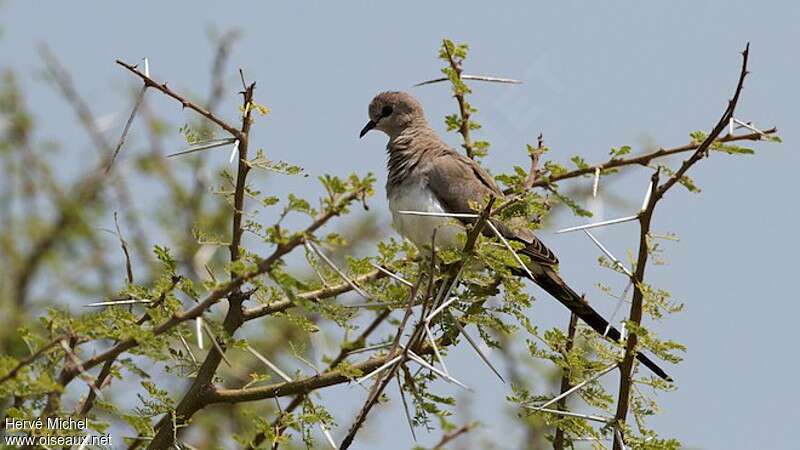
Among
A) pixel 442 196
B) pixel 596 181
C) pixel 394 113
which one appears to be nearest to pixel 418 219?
pixel 442 196

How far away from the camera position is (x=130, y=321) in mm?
3639

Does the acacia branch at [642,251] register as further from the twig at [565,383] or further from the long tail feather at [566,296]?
the long tail feather at [566,296]

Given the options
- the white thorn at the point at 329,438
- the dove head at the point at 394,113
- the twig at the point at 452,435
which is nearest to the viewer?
the twig at the point at 452,435

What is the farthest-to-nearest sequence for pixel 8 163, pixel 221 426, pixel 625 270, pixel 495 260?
pixel 8 163 → pixel 221 426 → pixel 495 260 → pixel 625 270

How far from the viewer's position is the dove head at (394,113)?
6566 mm

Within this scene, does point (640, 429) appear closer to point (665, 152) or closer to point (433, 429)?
point (433, 429)

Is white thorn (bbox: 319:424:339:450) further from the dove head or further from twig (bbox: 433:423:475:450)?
the dove head

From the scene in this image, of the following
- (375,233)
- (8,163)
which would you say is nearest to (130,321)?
(375,233)

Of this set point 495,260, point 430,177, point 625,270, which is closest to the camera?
point 625,270

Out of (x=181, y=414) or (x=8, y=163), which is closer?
(x=181, y=414)

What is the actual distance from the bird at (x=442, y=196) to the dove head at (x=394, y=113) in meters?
0.06

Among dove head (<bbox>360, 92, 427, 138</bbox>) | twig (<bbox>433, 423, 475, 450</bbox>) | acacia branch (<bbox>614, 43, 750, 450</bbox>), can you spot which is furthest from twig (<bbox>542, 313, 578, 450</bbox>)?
dove head (<bbox>360, 92, 427, 138</bbox>)

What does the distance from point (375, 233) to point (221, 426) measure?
A: 152cm

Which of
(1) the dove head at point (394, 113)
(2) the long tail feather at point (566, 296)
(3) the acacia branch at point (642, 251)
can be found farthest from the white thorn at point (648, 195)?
(1) the dove head at point (394, 113)
